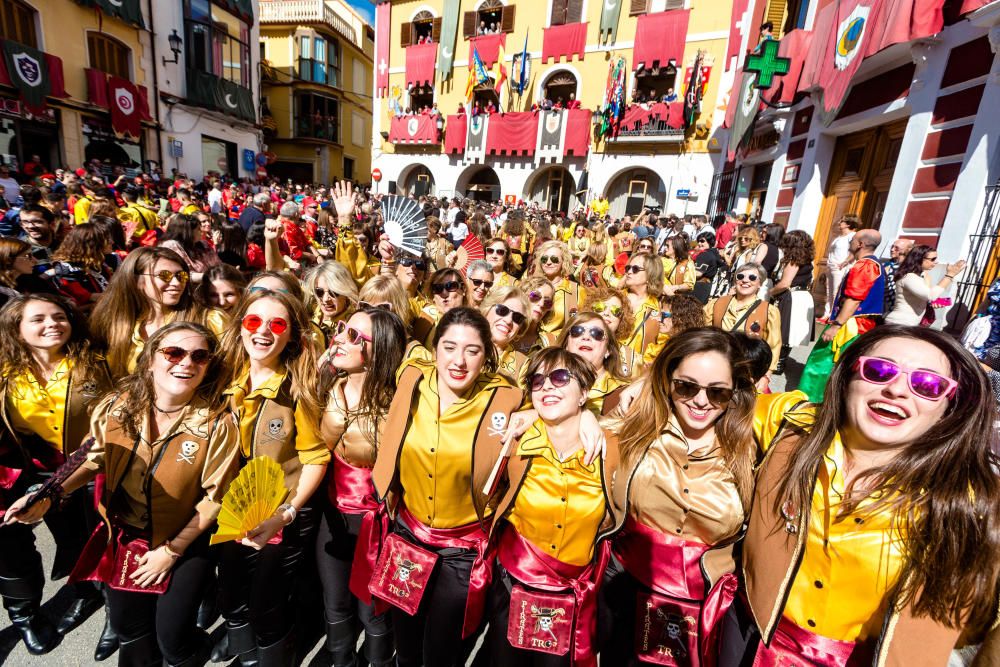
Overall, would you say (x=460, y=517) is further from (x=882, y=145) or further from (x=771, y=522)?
(x=882, y=145)

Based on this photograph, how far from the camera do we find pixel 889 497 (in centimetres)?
140

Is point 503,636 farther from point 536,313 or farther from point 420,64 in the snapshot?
point 420,64

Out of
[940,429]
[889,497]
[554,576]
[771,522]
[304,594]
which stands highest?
[940,429]

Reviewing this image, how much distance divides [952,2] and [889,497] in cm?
781

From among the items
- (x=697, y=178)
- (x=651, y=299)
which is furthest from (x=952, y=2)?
(x=697, y=178)

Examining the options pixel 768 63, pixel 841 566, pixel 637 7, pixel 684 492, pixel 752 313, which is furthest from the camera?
pixel 637 7

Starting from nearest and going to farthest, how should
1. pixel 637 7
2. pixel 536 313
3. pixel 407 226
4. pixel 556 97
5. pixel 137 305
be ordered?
pixel 137 305 < pixel 536 313 < pixel 407 226 < pixel 637 7 < pixel 556 97

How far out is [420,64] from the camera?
23156mm

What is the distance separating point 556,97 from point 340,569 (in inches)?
927

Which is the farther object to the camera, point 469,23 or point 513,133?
point 469,23

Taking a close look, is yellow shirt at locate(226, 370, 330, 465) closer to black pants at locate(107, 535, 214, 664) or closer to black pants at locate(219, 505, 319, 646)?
black pants at locate(219, 505, 319, 646)

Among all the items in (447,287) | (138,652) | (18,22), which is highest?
(18,22)

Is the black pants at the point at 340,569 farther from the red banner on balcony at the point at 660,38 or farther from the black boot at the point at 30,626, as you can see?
the red banner on balcony at the point at 660,38

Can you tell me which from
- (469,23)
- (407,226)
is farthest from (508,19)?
(407,226)
